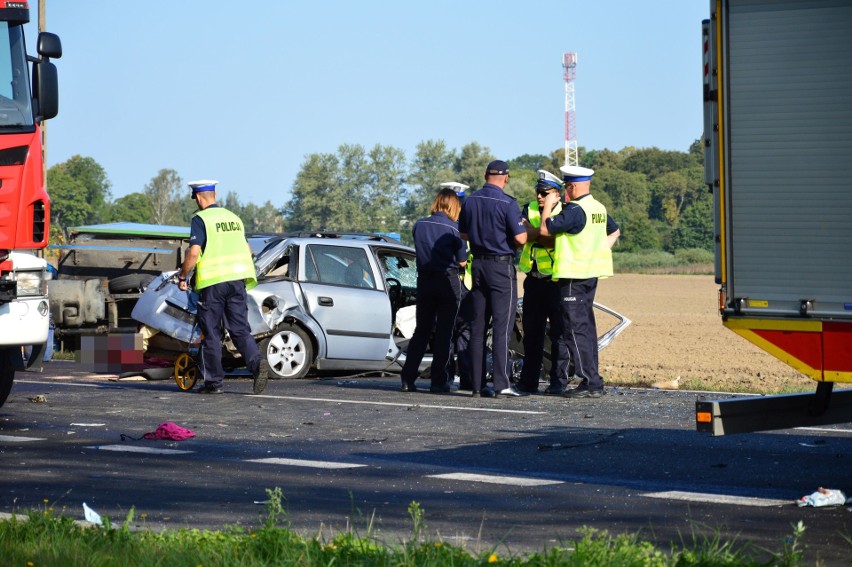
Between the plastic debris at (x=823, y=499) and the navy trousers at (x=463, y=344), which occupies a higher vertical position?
the navy trousers at (x=463, y=344)

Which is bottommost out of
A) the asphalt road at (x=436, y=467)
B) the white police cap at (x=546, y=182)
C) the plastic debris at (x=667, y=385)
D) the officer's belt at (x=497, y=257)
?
the plastic debris at (x=667, y=385)

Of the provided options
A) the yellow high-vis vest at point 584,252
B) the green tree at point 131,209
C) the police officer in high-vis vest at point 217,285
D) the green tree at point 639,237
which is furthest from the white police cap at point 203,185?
the green tree at point 131,209

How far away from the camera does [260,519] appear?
6.49 m

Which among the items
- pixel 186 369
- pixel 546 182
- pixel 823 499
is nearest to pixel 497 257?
pixel 546 182

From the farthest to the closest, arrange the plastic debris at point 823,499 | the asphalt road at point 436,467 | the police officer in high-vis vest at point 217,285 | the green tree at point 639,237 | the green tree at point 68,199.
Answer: the green tree at point 68,199
the green tree at point 639,237
the police officer in high-vis vest at point 217,285
the plastic debris at point 823,499
the asphalt road at point 436,467

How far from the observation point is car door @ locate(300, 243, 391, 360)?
1559 centimetres

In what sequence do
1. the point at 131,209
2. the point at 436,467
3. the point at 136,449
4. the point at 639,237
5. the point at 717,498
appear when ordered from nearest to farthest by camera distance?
the point at 717,498 < the point at 436,467 < the point at 136,449 < the point at 639,237 < the point at 131,209

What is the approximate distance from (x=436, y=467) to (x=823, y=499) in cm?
249

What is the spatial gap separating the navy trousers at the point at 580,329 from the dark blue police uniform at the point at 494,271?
49 centimetres

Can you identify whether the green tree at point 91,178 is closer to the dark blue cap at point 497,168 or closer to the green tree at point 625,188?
the green tree at point 625,188

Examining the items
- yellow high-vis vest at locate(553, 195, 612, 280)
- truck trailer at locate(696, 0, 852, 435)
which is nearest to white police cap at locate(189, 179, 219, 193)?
yellow high-vis vest at locate(553, 195, 612, 280)

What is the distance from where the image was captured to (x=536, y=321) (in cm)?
1400

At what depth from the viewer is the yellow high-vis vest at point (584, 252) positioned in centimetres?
1339

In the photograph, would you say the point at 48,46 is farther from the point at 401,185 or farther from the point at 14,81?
the point at 401,185
